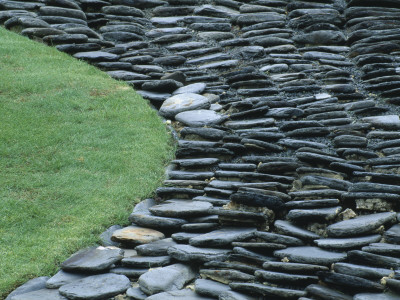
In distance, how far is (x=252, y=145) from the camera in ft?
22.8

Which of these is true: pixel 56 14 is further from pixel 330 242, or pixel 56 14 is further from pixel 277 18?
pixel 330 242

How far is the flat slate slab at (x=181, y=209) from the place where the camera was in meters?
5.77

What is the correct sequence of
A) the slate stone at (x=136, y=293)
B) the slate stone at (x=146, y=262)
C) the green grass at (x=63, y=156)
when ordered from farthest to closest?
the green grass at (x=63, y=156) < the slate stone at (x=146, y=262) < the slate stone at (x=136, y=293)

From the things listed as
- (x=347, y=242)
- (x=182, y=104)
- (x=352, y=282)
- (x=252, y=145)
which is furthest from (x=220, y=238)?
(x=182, y=104)

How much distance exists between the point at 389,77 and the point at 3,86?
553 centimetres

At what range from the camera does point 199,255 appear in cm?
505

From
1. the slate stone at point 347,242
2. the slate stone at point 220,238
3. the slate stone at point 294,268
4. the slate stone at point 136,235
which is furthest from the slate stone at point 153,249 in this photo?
the slate stone at point 347,242

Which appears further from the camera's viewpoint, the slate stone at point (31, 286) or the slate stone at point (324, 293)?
the slate stone at point (31, 286)

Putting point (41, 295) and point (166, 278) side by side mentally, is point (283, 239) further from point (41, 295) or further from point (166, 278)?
point (41, 295)

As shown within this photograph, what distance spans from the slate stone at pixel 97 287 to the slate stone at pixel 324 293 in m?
1.52

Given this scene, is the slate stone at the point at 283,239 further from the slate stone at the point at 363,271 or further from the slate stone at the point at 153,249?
the slate stone at the point at 153,249

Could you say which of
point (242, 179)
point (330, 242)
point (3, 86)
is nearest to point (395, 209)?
point (330, 242)

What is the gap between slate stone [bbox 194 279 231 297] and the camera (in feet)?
15.1

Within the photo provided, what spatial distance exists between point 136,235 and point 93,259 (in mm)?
562
